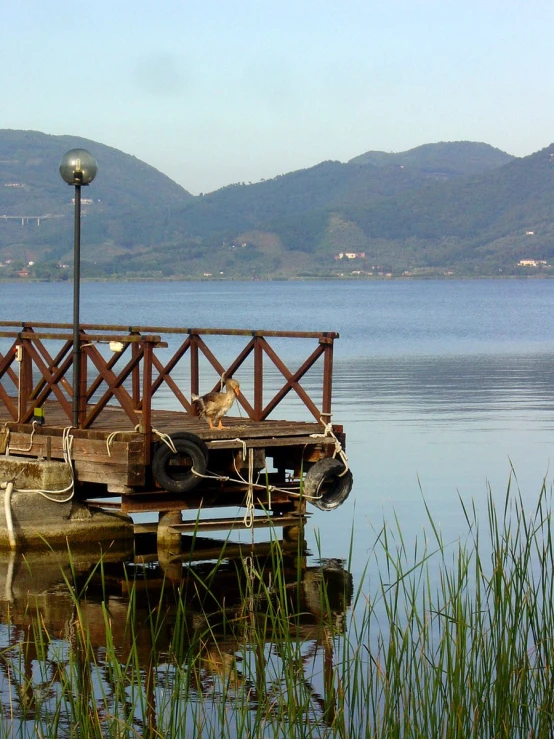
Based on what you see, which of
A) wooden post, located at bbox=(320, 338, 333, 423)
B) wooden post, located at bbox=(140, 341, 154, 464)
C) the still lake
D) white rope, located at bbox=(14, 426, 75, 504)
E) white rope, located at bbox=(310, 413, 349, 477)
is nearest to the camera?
wooden post, located at bbox=(140, 341, 154, 464)

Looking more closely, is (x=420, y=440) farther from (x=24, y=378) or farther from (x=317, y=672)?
(x=317, y=672)

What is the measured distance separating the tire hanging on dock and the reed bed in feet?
4.09

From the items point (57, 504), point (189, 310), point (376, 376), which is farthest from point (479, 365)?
point (189, 310)

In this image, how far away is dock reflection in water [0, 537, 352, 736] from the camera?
672 cm

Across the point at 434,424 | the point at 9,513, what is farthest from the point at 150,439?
the point at 434,424

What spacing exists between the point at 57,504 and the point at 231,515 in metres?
2.69

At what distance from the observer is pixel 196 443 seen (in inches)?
515

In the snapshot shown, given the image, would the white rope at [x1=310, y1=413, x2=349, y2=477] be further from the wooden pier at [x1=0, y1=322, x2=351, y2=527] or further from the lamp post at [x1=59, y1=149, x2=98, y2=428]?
the lamp post at [x1=59, y1=149, x2=98, y2=428]

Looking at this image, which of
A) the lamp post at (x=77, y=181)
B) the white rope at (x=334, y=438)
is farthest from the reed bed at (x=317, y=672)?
the lamp post at (x=77, y=181)

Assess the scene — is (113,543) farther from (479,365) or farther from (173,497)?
(479,365)

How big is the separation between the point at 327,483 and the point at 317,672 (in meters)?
4.99

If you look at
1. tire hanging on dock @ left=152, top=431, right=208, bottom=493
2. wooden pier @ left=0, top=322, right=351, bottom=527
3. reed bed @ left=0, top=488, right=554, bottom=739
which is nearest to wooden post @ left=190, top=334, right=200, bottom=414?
wooden pier @ left=0, top=322, right=351, bottom=527

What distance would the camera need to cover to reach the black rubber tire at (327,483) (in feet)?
45.5

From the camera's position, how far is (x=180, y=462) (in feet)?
42.9
